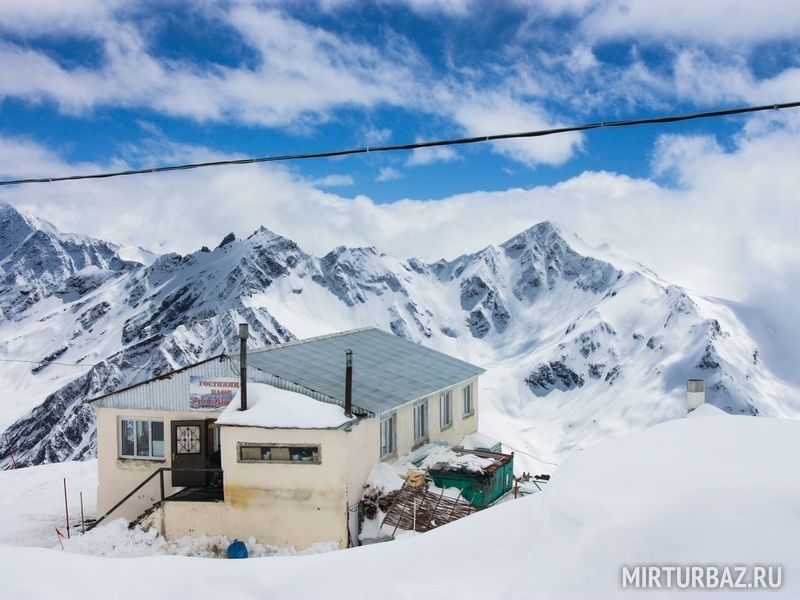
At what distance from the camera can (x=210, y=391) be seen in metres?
22.8

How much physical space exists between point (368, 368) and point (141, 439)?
817 centimetres

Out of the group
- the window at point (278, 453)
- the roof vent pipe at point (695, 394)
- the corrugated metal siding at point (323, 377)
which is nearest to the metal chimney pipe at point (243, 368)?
the corrugated metal siding at point (323, 377)

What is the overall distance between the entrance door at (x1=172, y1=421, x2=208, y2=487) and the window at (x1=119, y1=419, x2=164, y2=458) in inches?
39.1

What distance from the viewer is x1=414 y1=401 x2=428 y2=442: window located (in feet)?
82.7

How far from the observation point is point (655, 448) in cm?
798

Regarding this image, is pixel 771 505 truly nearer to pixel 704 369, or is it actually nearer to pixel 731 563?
pixel 731 563

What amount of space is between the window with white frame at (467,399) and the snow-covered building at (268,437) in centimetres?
182

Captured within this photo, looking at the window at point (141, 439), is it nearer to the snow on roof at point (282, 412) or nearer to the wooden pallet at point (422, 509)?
the snow on roof at point (282, 412)

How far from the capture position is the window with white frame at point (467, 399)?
99.5 feet

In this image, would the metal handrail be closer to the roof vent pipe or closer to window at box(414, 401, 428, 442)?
window at box(414, 401, 428, 442)

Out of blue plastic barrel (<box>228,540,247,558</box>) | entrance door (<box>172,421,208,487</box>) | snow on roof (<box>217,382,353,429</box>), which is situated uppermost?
snow on roof (<box>217,382,353,429</box>)

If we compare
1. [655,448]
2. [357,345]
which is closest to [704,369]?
[357,345]

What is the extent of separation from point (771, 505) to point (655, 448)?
184cm

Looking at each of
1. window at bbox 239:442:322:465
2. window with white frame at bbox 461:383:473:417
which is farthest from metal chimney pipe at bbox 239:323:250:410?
window with white frame at bbox 461:383:473:417
